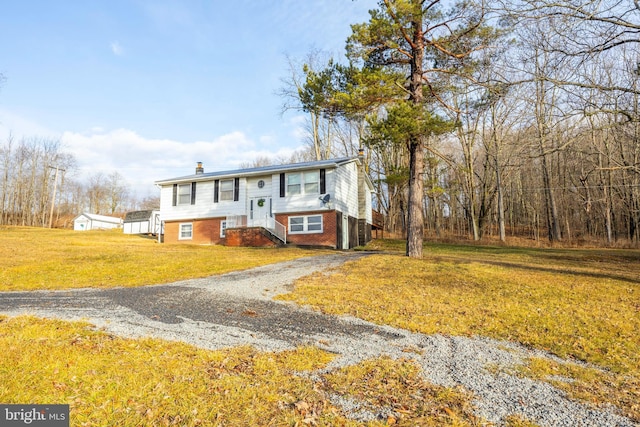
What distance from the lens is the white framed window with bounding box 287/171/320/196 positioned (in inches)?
818

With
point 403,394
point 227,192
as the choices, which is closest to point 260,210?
point 227,192

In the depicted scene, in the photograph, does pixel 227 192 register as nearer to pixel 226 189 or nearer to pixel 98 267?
pixel 226 189

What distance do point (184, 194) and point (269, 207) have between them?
655 centimetres

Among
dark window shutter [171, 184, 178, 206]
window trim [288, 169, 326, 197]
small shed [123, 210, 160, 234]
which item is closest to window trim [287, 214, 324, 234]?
window trim [288, 169, 326, 197]

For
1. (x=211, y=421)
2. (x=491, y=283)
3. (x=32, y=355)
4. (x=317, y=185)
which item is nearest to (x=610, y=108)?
(x=491, y=283)

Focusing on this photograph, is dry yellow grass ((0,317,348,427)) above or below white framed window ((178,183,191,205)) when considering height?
below

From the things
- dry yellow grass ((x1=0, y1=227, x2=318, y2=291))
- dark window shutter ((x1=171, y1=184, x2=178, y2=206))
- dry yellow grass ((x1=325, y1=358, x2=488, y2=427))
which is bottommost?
dry yellow grass ((x1=325, y1=358, x2=488, y2=427))

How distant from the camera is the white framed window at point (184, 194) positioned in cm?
2361

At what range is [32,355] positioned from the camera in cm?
366

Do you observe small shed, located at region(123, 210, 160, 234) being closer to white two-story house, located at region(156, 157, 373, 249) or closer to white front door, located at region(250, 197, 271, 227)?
white two-story house, located at region(156, 157, 373, 249)

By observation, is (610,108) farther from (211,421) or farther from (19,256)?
(19,256)

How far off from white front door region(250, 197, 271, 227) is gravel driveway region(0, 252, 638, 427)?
1287 centimetres

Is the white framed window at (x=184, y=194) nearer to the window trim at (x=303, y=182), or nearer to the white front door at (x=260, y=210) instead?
the white front door at (x=260, y=210)

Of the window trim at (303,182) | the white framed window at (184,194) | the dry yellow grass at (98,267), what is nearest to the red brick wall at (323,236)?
the window trim at (303,182)
